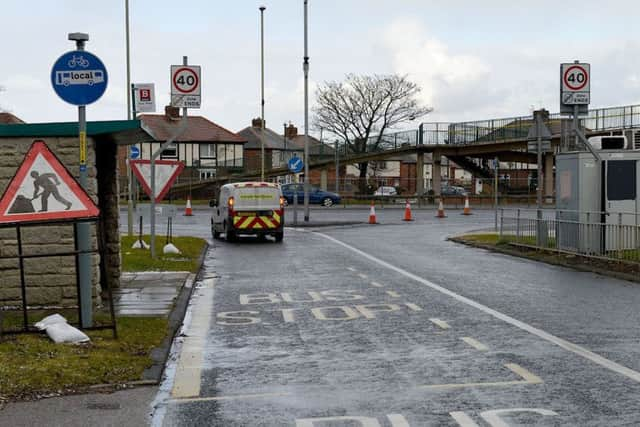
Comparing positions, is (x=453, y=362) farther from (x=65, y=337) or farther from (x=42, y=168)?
(x=42, y=168)

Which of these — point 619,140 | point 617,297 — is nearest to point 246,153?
point 619,140

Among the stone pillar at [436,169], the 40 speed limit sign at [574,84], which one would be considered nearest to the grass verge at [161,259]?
the 40 speed limit sign at [574,84]

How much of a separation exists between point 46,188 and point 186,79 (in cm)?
904

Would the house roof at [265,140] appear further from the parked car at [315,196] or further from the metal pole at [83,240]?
the metal pole at [83,240]

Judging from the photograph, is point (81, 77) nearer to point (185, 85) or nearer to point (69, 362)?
point (69, 362)

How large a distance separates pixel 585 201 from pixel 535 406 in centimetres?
Answer: 1374

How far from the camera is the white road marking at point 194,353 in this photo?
743 centimetres

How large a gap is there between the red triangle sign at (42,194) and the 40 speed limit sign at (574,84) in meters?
12.7

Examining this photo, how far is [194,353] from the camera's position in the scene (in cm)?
902

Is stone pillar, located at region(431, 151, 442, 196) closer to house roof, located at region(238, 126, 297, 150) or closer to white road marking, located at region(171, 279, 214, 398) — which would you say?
house roof, located at region(238, 126, 297, 150)

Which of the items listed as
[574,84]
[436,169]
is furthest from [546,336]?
[436,169]

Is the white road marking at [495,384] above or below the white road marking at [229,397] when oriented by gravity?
above

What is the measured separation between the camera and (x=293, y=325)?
1076cm

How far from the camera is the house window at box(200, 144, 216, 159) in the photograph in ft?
294
